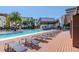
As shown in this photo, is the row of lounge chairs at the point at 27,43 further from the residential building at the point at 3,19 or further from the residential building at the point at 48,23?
the residential building at the point at 3,19

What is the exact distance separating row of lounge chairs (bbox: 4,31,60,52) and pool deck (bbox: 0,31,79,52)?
0.08 metres

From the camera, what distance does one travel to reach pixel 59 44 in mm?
4180

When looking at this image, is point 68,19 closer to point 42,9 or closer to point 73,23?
point 73,23

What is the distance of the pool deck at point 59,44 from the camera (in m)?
4.09

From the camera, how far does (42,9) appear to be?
4.13 m

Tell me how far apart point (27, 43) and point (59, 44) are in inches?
25.7

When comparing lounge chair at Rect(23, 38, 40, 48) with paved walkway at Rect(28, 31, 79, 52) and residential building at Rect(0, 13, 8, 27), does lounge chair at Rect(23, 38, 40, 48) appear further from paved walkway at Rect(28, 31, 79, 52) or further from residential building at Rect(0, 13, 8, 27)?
residential building at Rect(0, 13, 8, 27)

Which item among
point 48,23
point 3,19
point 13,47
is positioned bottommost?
point 13,47

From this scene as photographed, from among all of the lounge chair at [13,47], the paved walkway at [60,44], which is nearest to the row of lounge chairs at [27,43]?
the lounge chair at [13,47]

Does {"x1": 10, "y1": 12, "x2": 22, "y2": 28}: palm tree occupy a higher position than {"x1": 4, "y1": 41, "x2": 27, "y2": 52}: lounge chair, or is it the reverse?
{"x1": 10, "y1": 12, "x2": 22, "y2": 28}: palm tree

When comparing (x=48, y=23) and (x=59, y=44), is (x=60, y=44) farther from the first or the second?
(x=48, y=23)

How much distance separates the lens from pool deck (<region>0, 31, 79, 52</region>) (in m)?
4.09

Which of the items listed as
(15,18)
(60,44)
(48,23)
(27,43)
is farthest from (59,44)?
(15,18)

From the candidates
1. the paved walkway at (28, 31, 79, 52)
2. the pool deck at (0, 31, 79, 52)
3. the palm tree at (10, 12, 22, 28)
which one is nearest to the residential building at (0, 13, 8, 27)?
the palm tree at (10, 12, 22, 28)
